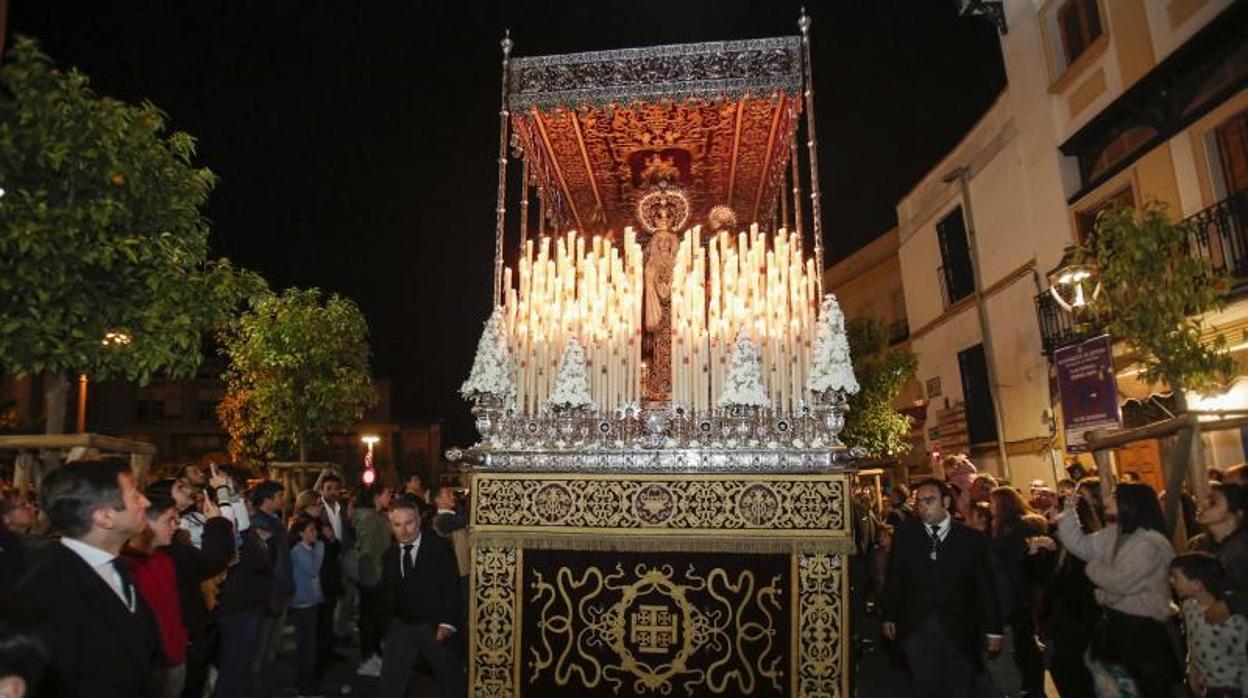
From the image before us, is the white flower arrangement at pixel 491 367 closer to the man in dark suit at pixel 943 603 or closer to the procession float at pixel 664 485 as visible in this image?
the procession float at pixel 664 485

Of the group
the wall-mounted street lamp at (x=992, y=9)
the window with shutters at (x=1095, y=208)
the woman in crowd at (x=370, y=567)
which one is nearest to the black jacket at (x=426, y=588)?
the woman in crowd at (x=370, y=567)

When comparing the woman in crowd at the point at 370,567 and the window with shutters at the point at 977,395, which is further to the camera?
the window with shutters at the point at 977,395

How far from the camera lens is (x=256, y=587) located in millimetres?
6289

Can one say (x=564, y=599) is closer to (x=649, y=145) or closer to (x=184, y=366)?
(x=184, y=366)

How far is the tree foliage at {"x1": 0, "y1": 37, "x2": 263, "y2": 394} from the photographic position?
21.0 feet

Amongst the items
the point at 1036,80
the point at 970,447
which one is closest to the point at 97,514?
the point at 1036,80

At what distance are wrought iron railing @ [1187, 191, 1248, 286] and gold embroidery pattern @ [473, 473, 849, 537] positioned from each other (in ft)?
25.2

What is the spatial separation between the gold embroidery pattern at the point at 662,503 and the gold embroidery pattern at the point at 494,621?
0.76 feet

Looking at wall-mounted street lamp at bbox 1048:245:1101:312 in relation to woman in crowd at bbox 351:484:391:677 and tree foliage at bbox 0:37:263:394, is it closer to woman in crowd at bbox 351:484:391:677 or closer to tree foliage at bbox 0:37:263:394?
woman in crowd at bbox 351:484:391:677

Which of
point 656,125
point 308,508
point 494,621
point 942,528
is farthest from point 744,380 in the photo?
point 308,508

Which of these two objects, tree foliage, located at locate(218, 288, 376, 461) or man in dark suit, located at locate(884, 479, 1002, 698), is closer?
man in dark suit, located at locate(884, 479, 1002, 698)

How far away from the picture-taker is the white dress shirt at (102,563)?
9.64 feet

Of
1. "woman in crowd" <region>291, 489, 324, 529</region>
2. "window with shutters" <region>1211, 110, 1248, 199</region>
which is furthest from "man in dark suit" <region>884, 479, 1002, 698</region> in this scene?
"window with shutters" <region>1211, 110, 1248, 199</region>

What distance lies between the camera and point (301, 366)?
15539 mm
